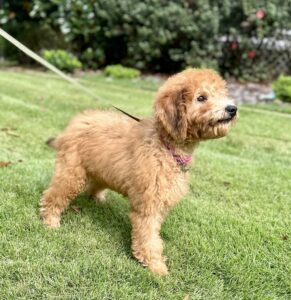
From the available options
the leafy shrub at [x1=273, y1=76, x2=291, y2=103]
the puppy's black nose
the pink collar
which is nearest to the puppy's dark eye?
the puppy's black nose

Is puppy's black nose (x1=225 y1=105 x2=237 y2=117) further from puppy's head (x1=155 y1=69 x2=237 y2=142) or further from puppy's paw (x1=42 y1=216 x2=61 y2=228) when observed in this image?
puppy's paw (x1=42 y1=216 x2=61 y2=228)

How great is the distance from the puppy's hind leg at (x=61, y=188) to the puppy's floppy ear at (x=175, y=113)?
3.16 feet

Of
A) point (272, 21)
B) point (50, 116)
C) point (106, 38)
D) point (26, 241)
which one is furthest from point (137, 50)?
point (26, 241)

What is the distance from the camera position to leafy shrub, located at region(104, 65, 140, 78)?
1273cm

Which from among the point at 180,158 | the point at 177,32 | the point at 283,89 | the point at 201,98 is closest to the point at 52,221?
the point at 180,158

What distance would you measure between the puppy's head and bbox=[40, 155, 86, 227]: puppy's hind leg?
0.93 metres

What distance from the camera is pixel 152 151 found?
373 cm

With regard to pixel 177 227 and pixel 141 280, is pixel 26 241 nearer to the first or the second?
pixel 141 280

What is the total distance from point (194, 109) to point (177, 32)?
356 inches

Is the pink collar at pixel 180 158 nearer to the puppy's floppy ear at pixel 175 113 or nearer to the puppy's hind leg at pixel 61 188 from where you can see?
the puppy's floppy ear at pixel 175 113

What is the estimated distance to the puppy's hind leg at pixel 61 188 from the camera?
418 centimetres

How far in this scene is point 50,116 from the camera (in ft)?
26.4

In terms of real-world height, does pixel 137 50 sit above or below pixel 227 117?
below

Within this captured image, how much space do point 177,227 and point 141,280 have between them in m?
0.95
